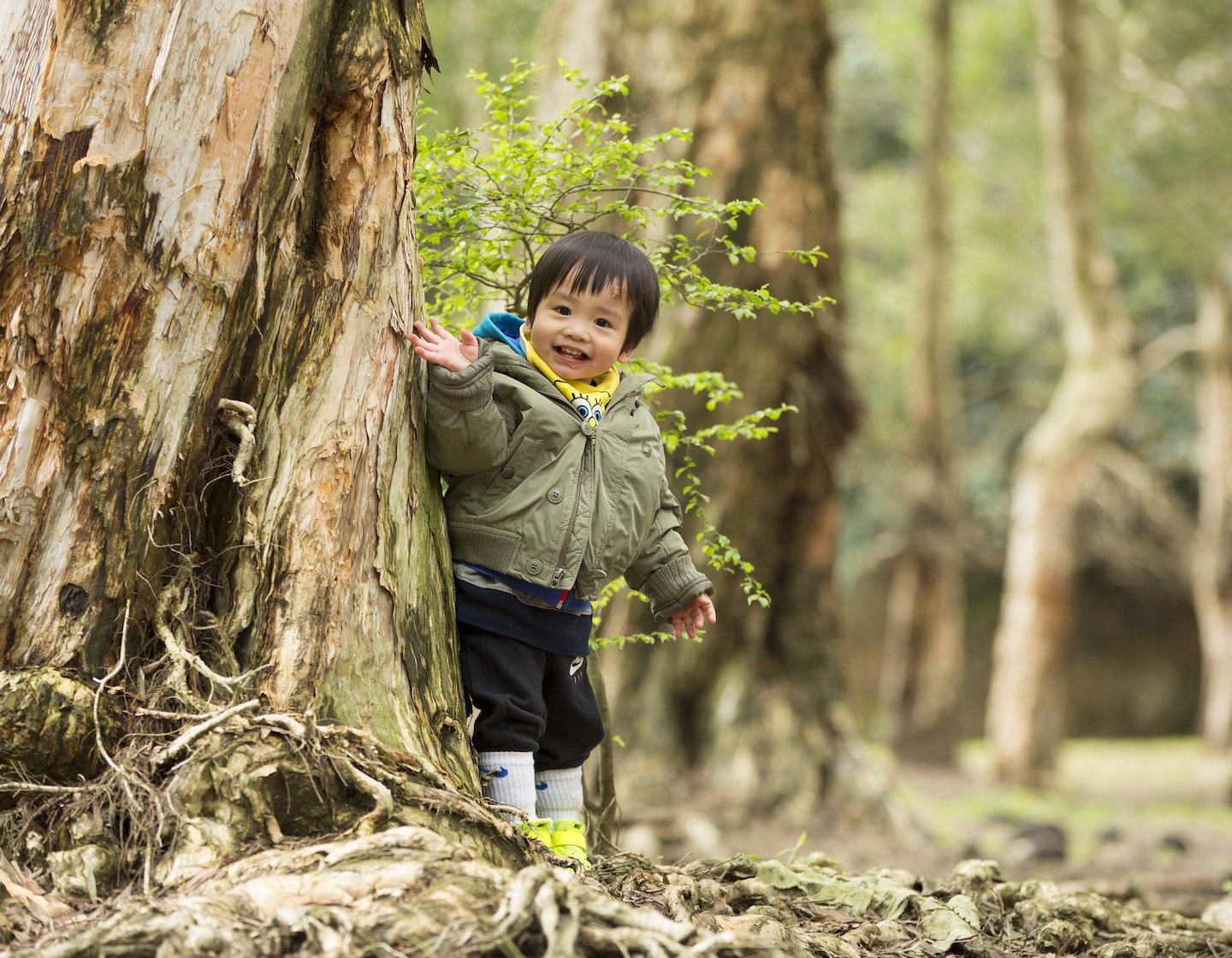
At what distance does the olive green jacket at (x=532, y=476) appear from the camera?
282 centimetres

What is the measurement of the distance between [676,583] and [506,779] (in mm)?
647

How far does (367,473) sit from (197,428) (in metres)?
0.35

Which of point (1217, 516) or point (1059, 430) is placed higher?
point (1059, 430)

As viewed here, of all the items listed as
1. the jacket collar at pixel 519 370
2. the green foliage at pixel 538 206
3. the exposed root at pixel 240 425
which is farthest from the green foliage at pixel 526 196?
the exposed root at pixel 240 425

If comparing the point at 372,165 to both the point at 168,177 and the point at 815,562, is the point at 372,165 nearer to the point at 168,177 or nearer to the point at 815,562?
the point at 168,177

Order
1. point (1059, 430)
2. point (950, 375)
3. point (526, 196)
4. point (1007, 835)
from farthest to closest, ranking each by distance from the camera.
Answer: point (950, 375) → point (1059, 430) → point (1007, 835) → point (526, 196)

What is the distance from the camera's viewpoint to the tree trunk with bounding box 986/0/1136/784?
11.5m

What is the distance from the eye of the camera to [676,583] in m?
3.26

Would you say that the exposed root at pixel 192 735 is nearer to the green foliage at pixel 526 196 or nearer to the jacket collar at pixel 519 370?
the jacket collar at pixel 519 370

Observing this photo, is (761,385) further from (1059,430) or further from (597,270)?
(1059,430)

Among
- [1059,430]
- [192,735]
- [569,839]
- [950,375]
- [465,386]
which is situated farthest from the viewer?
[950,375]

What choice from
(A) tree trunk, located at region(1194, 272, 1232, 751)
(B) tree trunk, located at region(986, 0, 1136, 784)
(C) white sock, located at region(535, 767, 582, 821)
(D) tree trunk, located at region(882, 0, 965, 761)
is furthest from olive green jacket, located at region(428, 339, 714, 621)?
(A) tree trunk, located at region(1194, 272, 1232, 751)

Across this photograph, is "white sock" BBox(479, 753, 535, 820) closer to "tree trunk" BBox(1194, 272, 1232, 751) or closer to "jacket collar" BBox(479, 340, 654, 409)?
"jacket collar" BBox(479, 340, 654, 409)

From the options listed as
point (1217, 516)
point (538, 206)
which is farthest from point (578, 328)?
point (1217, 516)
